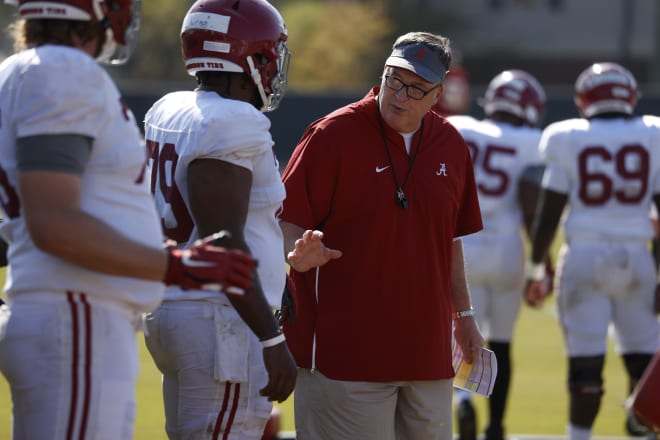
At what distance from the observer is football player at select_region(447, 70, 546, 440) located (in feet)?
26.0

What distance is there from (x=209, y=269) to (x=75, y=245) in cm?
34

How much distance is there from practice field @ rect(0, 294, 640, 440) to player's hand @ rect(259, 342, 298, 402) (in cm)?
336

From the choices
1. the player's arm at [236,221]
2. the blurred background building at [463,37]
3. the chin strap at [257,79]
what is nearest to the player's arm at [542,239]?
the chin strap at [257,79]

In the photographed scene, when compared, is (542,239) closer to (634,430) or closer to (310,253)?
(634,430)

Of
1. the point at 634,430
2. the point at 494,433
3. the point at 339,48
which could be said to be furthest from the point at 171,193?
the point at 339,48

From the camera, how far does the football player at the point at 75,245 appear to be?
2.98 m

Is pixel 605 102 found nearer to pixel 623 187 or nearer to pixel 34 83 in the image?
pixel 623 187

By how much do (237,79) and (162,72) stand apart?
46.1 metres

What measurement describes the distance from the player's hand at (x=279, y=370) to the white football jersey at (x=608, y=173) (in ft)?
A: 12.2

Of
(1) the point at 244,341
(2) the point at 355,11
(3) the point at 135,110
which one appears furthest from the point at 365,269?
(2) the point at 355,11

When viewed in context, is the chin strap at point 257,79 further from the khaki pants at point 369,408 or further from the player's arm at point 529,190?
the player's arm at point 529,190

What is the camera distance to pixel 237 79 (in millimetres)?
4035

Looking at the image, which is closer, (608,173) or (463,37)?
(608,173)

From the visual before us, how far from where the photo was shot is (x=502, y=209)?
320 inches
